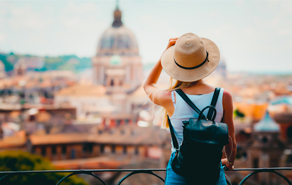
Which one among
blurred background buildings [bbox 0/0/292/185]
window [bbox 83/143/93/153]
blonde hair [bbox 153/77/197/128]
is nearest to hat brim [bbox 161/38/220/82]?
blonde hair [bbox 153/77/197/128]

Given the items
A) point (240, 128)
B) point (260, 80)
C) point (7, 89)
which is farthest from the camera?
point (260, 80)

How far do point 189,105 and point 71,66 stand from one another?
202 feet

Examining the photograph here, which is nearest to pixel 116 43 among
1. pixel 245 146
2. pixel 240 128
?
pixel 240 128

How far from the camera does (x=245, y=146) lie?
17.4 metres

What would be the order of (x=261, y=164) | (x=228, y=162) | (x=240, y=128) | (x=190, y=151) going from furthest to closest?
(x=240, y=128) → (x=261, y=164) → (x=228, y=162) → (x=190, y=151)

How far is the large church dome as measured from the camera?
44344mm

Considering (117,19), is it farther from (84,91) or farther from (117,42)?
(84,91)

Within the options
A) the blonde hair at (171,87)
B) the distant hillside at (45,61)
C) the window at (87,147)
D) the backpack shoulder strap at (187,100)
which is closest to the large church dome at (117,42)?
the distant hillside at (45,61)

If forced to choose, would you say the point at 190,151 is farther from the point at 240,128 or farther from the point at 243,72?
the point at 243,72

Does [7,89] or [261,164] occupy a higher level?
[261,164]

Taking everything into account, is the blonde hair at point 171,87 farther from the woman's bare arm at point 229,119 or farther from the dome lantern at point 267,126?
the dome lantern at point 267,126

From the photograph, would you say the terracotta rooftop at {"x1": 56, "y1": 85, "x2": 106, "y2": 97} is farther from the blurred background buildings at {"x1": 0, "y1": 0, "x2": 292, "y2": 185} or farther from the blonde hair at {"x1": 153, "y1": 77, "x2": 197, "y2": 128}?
the blonde hair at {"x1": 153, "y1": 77, "x2": 197, "y2": 128}

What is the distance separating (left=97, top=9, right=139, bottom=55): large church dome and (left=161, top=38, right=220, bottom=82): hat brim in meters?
43.0

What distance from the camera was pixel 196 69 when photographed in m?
1.32
